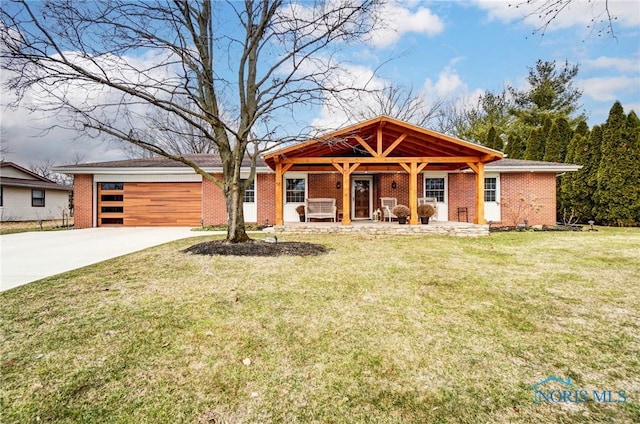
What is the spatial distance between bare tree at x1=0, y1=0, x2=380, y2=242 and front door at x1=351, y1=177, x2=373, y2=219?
6590 millimetres

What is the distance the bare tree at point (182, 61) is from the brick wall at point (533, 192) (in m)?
9.89

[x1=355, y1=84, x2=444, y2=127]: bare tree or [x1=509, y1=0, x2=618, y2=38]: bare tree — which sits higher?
[x1=355, y1=84, x2=444, y2=127]: bare tree

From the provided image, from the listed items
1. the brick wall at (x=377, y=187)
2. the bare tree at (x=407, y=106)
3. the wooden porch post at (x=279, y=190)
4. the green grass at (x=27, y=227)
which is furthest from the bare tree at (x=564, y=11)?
the bare tree at (x=407, y=106)

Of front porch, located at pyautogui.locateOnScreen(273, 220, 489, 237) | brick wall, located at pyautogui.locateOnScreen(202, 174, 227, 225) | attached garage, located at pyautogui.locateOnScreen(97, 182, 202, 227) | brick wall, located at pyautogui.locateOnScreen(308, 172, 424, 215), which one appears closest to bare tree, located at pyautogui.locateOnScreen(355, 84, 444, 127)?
brick wall, located at pyautogui.locateOnScreen(308, 172, 424, 215)

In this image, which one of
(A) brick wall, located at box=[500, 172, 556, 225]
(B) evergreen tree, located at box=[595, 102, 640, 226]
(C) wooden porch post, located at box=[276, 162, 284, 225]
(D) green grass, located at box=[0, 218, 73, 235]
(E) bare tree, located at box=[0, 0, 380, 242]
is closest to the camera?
(E) bare tree, located at box=[0, 0, 380, 242]

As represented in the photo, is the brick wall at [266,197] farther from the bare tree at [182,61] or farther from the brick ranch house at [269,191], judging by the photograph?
the bare tree at [182,61]

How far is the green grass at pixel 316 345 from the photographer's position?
6.33 ft

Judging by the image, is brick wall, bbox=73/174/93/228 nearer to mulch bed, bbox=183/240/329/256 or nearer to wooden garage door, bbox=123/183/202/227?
wooden garage door, bbox=123/183/202/227

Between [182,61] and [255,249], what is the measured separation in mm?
4292

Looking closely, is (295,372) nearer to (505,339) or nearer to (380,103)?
(505,339)

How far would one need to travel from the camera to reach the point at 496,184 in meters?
13.3

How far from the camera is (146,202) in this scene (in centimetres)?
1353

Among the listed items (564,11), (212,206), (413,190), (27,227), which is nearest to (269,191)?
(212,206)

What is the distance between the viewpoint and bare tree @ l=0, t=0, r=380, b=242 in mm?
5785
